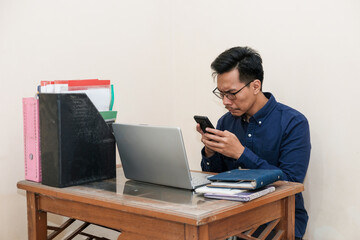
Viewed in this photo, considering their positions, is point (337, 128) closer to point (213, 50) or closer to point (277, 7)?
point (277, 7)

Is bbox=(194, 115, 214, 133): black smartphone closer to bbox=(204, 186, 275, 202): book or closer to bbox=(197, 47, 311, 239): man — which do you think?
bbox=(197, 47, 311, 239): man

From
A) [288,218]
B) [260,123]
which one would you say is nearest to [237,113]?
[260,123]

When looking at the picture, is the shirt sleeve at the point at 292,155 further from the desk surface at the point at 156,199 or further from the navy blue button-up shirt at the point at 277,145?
the desk surface at the point at 156,199

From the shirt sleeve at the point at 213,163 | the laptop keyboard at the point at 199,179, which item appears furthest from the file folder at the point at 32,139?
the shirt sleeve at the point at 213,163

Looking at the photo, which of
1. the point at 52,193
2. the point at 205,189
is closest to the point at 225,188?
the point at 205,189

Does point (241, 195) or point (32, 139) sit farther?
point (32, 139)

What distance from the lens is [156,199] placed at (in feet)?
4.28

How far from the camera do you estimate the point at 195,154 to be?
2422 mm

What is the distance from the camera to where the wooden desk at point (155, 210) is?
1161 mm

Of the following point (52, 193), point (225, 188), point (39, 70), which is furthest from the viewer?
point (39, 70)

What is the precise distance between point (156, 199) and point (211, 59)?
3.79ft

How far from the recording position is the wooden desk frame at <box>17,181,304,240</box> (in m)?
1.16

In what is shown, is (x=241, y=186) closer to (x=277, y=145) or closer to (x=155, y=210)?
(x=155, y=210)

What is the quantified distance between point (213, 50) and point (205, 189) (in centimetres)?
111
